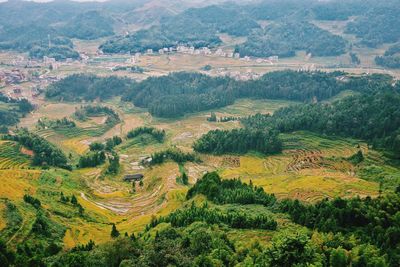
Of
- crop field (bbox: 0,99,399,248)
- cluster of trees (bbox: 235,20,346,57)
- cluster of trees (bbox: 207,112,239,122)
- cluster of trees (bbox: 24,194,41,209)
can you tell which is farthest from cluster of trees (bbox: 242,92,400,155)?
cluster of trees (bbox: 235,20,346,57)

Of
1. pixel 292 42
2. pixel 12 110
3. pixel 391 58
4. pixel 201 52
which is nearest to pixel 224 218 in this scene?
pixel 12 110

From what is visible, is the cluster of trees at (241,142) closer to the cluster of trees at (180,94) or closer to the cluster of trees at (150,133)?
the cluster of trees at (150,133)

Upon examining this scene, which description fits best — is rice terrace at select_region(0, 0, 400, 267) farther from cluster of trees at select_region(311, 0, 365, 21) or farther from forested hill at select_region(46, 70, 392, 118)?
cluster of trees at select_region(311, 0, 365, 21)

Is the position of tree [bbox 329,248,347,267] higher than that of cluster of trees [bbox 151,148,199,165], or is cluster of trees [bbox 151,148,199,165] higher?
tree [bbox 329,248,347,267]

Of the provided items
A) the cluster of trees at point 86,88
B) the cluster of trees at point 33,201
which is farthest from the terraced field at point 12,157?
the cluster of trees at point 86,88

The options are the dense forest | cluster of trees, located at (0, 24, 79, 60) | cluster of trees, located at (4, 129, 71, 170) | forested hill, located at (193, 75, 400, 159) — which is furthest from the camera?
cluster of trees, located at (0, 24, 79, 60)

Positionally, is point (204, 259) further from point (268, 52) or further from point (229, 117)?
point (268, 52)

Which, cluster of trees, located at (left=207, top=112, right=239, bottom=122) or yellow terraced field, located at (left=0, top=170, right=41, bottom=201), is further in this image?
cluster of trees, located at (left=207, top=112, right=239, bottom=122)
